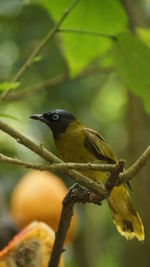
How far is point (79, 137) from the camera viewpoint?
199 centimetres

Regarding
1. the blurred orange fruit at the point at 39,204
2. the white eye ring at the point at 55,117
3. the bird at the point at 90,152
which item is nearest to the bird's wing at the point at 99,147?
the bird at the point at 90,152

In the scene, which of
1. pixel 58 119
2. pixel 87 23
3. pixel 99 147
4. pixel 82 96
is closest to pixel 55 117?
pixel 58 119

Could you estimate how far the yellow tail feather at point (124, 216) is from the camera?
1.89 meters

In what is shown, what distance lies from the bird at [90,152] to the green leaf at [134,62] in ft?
0.71

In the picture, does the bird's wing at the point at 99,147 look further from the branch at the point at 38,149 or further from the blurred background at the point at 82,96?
the branch at the point at 38,149

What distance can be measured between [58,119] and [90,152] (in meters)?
0.13

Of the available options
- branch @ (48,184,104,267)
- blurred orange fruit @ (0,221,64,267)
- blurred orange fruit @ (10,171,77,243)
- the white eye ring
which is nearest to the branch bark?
branch @ (48,184,104,267)

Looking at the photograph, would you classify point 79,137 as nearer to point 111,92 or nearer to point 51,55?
point 51,55

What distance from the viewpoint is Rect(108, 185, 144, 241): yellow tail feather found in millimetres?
1895

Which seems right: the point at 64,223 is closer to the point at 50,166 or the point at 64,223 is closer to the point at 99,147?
the point at 50,166

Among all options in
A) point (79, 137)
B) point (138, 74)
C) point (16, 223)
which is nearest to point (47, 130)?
point (16, 223)

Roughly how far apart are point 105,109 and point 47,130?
0.64m

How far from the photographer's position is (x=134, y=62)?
5.52 feet

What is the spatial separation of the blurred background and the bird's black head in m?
0.11
